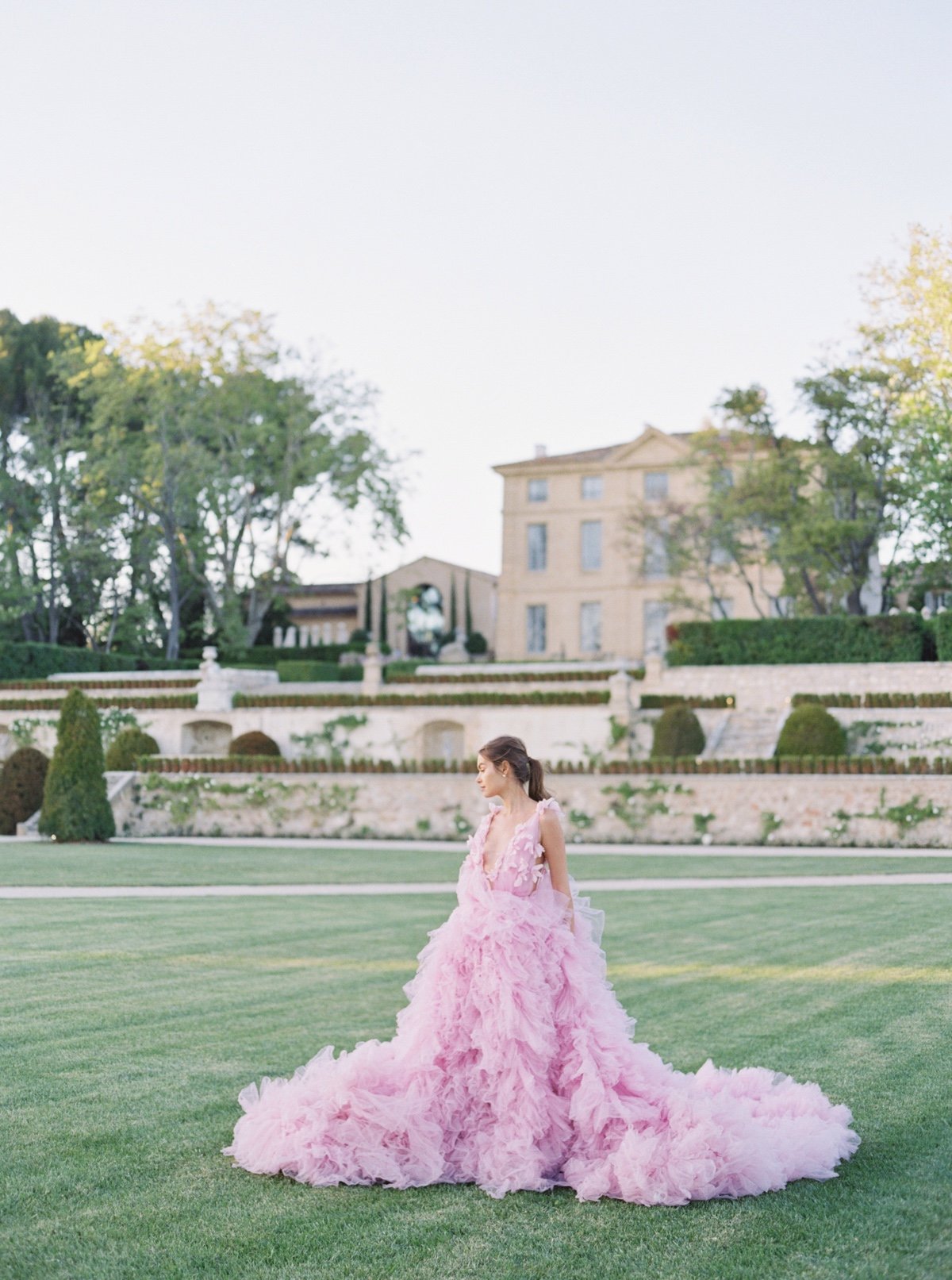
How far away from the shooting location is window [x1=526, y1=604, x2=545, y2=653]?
5072 centimetres

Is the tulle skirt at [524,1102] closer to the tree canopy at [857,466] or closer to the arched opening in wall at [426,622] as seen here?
the tree canopy at [857,466]

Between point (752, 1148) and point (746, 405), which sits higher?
point (746, 405)

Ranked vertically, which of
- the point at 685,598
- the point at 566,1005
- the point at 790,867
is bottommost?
the point at 790,867

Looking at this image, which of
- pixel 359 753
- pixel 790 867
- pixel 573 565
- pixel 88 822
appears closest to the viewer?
pixel 790 867

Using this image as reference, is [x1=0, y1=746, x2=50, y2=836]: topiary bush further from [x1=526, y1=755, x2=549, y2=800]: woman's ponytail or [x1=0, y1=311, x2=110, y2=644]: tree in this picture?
[x1=526, y1=755, x2=549, y2=800]: woman's ponytail

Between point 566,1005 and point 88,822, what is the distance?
61.7 feet

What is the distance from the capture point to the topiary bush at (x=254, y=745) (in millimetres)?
29109

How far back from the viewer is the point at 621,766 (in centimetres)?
2330

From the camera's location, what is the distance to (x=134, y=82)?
547 inches

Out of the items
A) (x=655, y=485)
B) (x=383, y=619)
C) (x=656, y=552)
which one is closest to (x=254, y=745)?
(x=656, y=552)

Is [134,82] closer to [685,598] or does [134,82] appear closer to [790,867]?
[790,867]

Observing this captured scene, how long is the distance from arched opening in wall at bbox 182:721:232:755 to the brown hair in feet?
87.9

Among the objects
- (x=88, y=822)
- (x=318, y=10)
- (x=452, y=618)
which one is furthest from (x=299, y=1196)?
(x=452, y=618)

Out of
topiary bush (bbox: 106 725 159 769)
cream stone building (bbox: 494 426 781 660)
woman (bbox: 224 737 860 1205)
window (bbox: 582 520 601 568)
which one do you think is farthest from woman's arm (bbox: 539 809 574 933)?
Result: window (bbox: 582 520 601 568)
